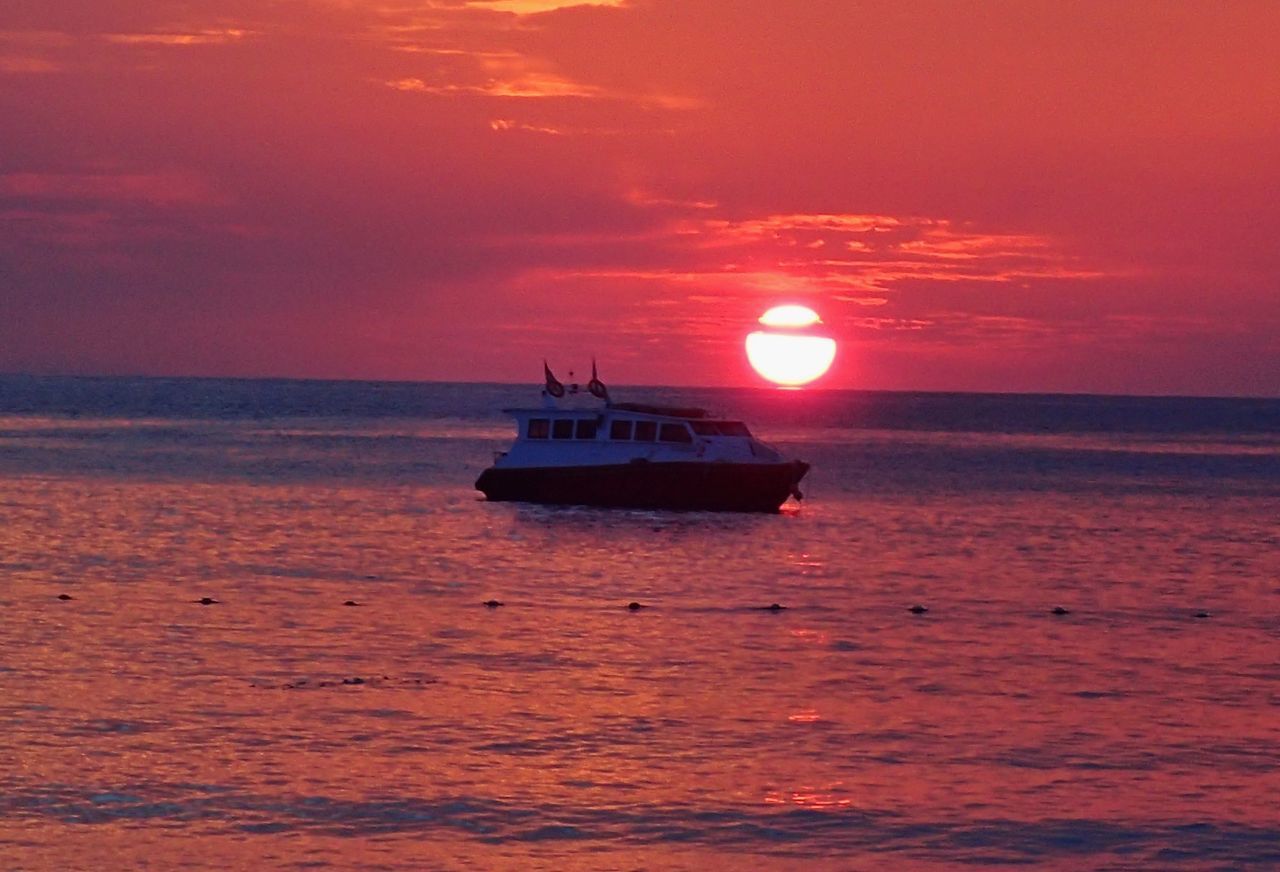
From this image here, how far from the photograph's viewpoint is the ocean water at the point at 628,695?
17422mm

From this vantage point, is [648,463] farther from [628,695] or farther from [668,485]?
[628,695]

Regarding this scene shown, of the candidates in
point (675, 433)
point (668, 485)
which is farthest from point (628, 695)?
point (675, 433)

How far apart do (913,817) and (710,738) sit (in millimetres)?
4038

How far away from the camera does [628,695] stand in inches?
969

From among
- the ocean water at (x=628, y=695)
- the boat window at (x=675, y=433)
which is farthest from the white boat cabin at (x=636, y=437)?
the ocean water at (x=628, y=695)

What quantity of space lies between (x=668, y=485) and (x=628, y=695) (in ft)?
107

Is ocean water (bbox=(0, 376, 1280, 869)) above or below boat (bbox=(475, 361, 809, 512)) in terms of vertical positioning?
below

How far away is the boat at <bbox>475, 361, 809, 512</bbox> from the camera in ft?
188

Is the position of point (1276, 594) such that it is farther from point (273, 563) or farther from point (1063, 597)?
point (273, 563)

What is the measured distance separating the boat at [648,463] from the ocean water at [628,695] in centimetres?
156

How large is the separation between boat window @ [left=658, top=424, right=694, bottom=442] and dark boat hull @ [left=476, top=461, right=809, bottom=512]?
1.14 meters

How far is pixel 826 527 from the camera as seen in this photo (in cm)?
5672

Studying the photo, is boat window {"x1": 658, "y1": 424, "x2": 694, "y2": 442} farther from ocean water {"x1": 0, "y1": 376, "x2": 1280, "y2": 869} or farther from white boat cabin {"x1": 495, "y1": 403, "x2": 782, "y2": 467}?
ocean water {"x1": 0, "y1": 376, "x2": 1280, "y2": 869}

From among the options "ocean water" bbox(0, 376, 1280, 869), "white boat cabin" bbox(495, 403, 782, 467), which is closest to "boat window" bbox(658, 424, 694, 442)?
"white boat cabin" bbox(495, 403, 782, 467)
